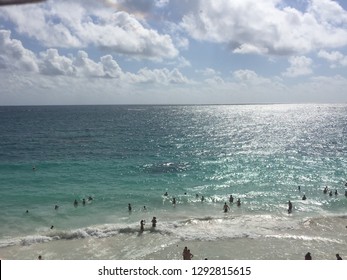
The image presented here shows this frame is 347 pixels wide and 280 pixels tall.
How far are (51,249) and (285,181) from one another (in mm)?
35831

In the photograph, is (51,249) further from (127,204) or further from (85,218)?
(127,204)

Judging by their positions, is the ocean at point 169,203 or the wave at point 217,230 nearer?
the ocean at point 169,203

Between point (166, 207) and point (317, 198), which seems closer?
point (166, 207)

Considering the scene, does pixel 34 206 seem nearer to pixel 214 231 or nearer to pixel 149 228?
pixel 149 228

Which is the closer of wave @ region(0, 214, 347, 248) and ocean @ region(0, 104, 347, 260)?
ocean @ region(0, 104, 347, 260)

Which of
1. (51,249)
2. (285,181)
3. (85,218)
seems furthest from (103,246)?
(285,181)

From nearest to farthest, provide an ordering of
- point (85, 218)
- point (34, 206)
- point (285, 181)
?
point (85, 218) < point (34, 206) < point (285, 181)

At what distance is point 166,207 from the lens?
4003 cm

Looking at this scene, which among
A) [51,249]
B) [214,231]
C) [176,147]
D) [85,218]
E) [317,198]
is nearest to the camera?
[51,249]

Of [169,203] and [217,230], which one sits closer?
[217,230]

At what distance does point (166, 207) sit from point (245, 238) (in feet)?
41.0
